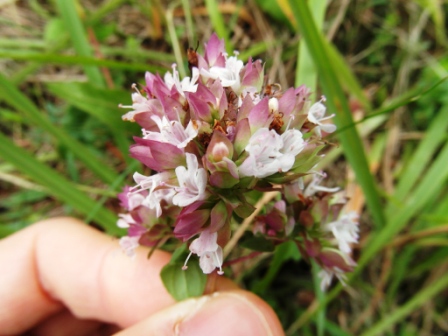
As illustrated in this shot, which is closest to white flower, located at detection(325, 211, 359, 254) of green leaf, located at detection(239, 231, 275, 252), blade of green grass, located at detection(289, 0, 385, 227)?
green leaf, located at detection(239, 231, 275, 252)

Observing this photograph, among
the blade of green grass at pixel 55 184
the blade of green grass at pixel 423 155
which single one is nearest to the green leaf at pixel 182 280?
the blade of green grass at pixel 55 184

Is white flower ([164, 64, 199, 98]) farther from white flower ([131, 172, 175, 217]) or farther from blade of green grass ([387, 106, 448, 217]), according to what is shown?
blade of green grass ([387, 106, 448, 217])

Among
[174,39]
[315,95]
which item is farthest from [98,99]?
[315,95]

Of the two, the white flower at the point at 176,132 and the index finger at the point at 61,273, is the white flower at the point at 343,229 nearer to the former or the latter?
the white flower at the point at 176,132

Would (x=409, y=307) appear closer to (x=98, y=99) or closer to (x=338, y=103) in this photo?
(x=338, y=103)

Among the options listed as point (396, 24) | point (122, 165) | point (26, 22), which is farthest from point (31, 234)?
point (396, 24)

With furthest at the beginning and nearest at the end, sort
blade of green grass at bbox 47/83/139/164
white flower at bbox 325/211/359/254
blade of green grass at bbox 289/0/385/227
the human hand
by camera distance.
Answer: blade of green grass at bbox 47/83/139/164, blade of green grass at bbox 289/0/385/227, the human hand, white flower at bbox 325/211/359/254
